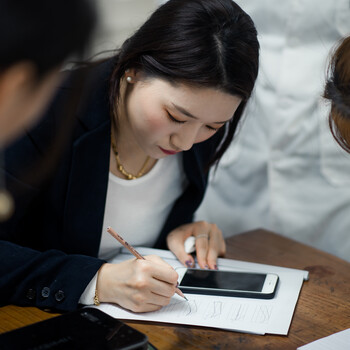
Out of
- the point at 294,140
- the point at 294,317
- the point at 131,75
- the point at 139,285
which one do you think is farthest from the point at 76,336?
the point at 294,140

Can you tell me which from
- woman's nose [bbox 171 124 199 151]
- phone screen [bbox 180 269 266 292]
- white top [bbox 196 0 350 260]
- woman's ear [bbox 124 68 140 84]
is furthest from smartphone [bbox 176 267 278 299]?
white top [bbox 196 0 350 260]

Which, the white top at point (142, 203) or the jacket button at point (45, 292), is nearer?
the jacket button at point (45, 292)

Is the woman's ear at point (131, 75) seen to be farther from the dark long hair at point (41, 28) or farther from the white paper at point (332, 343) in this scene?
the dark long hair at point (41, 28)

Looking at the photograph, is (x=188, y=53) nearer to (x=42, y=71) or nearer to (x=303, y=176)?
(x=42, y=71)

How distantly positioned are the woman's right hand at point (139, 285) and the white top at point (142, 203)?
0.30 meters

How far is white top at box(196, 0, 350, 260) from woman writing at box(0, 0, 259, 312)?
455 mm

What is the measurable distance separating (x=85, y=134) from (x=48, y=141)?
0.08 m

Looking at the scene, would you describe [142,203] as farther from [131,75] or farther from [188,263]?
A: [131,75]

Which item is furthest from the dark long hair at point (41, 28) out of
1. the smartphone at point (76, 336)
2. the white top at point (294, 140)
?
the white top at point (294, 140)

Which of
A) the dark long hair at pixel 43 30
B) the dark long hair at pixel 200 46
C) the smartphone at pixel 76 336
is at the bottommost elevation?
the smartphone at pixel 76 336

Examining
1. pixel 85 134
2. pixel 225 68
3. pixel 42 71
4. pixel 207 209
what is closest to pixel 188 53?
pixel 225 68

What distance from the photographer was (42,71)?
0.38 meters

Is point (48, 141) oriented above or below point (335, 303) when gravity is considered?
above

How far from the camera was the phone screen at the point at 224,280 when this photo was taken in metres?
1.01
